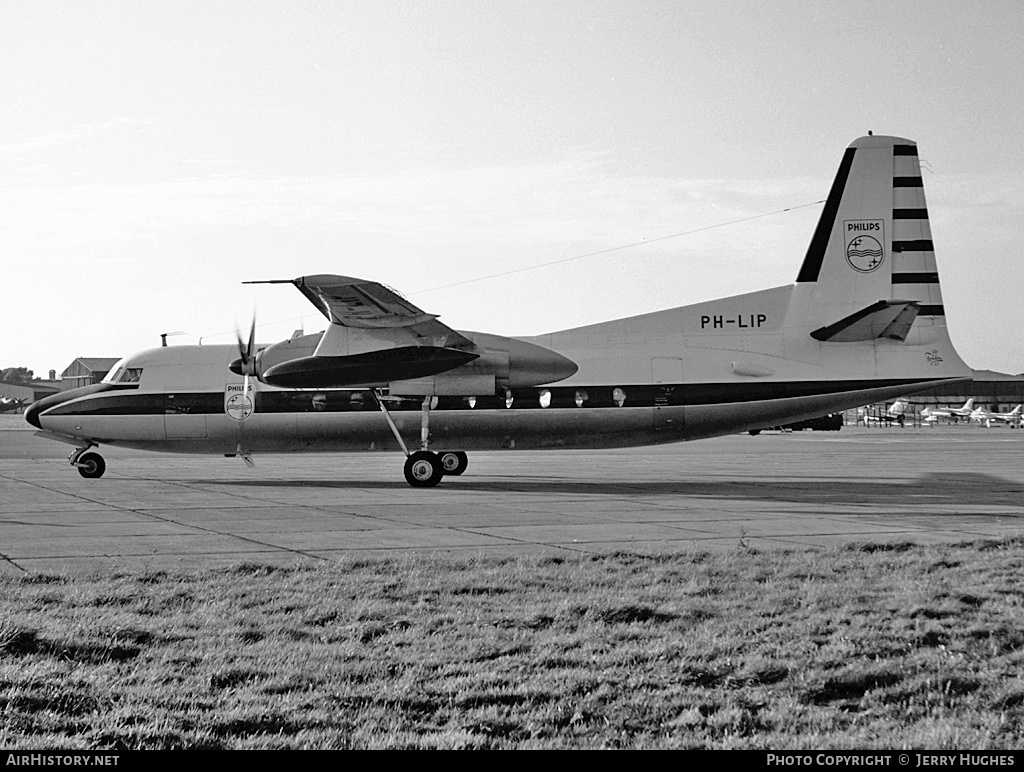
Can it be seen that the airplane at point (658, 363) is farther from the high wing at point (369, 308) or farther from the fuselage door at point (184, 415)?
the fuselage door at point (184, 415)

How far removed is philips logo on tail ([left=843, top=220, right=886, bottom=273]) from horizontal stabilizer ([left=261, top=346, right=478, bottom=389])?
10013 millimetres

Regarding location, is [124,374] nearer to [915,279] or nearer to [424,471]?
[424,471]

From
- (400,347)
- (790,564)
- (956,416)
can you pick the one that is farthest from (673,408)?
(956,416)

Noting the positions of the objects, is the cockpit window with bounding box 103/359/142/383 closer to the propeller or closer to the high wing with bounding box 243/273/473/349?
the propeller

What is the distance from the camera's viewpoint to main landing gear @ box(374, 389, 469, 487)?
2466 cm

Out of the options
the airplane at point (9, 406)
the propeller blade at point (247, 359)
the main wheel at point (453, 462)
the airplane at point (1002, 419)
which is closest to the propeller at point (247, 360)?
the propeller blade at point (247, 359)

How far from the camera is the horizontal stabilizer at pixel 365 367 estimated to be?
23.7 meters

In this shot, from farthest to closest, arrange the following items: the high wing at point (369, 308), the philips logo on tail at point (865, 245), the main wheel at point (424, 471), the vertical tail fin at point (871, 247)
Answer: the philips logo on tail at point (865, 245)
the vertical tail fin at point (871, 247)
the main wheel at point (424, 471)
the high wing at point (369, 308)

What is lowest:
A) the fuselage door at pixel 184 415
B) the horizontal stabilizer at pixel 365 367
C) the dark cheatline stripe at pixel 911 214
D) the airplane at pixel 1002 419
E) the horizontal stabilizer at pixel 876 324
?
the airplane at pixel 1002 419

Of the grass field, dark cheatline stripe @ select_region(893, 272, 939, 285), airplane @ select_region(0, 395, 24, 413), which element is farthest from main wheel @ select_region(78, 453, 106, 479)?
airplane @ select_region(0, 395, 24, 413)

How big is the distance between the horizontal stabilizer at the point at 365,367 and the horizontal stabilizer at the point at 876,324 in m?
8.99

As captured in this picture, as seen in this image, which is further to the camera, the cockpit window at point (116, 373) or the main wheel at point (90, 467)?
the cockpit window at point (116, 373)

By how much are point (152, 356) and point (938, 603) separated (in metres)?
23.6

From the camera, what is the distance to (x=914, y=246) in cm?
2486
